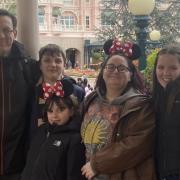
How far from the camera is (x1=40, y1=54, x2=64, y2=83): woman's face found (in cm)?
375

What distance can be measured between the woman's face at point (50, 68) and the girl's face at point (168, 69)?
3.77ft

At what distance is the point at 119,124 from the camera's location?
2.90 metres

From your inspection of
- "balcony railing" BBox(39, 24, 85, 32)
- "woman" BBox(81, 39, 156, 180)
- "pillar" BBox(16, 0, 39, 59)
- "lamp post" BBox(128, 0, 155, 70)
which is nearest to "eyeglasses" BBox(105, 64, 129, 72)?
"woman" BBox(81, 39, 156, 180)

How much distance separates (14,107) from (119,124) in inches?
41.5

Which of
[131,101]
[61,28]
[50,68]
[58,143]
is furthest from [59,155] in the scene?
[61,28]

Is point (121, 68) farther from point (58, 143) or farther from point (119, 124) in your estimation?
point (58, 143)

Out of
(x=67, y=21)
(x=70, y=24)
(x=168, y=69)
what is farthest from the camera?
(x=67, y=21)

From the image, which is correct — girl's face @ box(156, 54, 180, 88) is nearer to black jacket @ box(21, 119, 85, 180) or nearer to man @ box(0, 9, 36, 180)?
black jacket @ box(21, 119, 85, 180)

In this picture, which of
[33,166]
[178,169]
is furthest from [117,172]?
[33,166]

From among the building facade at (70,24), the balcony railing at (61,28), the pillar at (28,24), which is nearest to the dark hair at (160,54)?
the pillar at (28,24)

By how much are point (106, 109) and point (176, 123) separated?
21.8 inches

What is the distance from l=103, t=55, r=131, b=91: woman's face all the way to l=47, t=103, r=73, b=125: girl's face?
0.47m

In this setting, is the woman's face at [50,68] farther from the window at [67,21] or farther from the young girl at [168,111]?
the window at [67,21]

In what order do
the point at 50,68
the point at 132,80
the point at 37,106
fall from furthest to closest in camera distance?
the point at 50,68, the point at 37,106, the point at 132,80
